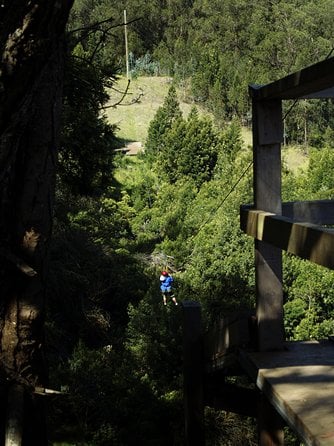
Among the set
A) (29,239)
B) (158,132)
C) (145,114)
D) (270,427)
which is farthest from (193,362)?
(145,114)

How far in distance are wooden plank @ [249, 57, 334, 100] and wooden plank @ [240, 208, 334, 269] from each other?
50 centimetres

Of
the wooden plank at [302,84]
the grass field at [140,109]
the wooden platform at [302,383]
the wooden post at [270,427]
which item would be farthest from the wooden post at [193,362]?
the grass field at [140,109]

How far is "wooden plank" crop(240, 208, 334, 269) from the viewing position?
1.76 metres

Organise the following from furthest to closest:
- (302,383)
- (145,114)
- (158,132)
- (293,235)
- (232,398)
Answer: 1. (145,114)
2. (158,132)
3. (232,398)
4. (302,383)
5. (293,235)

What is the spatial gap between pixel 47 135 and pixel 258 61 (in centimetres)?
6275

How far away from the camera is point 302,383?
2.29 meters

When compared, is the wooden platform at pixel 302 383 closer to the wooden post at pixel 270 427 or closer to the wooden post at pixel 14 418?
the wooden post at pixel 270 427

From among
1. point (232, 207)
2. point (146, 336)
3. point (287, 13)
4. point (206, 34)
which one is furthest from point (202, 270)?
point (206, 34)

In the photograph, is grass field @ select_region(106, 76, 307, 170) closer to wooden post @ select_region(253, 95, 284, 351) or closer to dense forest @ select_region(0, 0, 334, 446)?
dense forest @ select_region(0, 0, 334, 446)

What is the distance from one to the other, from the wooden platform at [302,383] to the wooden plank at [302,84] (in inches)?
44.1

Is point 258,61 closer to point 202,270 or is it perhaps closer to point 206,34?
point 206,34

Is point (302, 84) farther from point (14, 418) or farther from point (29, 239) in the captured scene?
point (14, 418)

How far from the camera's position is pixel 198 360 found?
11.3ft

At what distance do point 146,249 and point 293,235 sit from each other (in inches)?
1059
